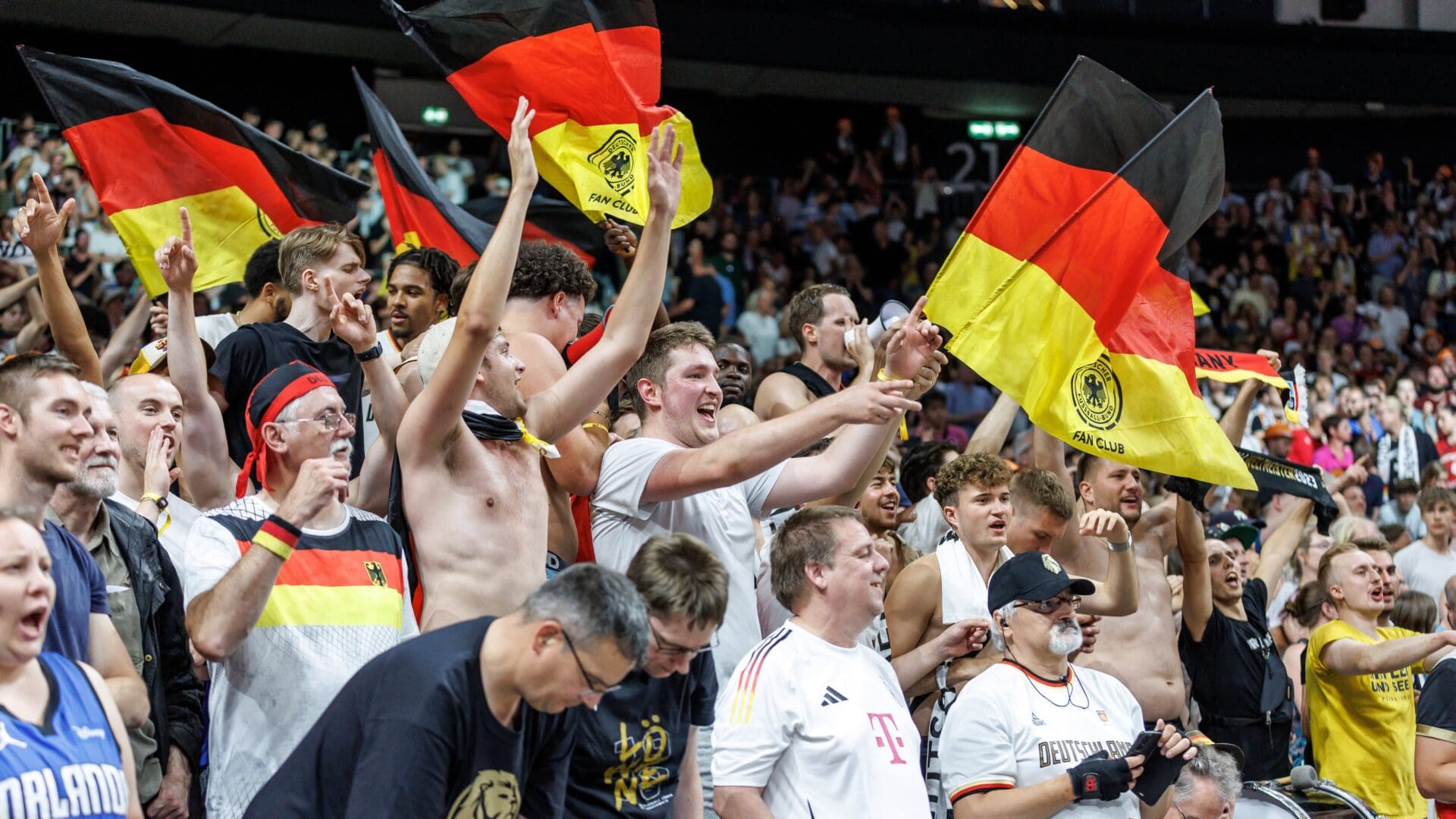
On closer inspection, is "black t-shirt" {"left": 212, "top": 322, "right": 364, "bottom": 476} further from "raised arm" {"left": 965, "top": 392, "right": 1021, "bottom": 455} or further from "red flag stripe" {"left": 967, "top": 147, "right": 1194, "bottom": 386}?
"raised arm" {"left": 965, "top": 392, "right": 1021, "bottom": 455}

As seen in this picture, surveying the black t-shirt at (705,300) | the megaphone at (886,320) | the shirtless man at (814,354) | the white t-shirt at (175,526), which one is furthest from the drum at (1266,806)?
the black t-shirt at (705,300)

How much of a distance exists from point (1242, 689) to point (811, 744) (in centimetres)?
400

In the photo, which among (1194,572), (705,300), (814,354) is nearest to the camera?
(814,354)

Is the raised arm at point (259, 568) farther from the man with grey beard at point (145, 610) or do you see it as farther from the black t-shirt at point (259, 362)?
the black t-shirt at point (259, 362)

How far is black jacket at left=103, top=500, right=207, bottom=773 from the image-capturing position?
14.3ft

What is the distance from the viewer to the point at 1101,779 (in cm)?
478

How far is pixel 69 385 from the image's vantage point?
3.95 meters

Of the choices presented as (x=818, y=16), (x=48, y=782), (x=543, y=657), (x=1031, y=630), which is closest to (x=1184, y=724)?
(x=1031, y=630)

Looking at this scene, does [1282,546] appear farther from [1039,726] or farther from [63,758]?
[63,758]

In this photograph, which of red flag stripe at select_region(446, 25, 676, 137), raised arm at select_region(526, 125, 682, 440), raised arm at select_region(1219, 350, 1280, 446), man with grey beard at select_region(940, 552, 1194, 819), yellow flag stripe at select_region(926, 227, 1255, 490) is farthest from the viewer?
raised arm at select_region(1219, 350, 1280, 446)

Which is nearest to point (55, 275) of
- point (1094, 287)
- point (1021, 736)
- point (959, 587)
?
point (959, 587)

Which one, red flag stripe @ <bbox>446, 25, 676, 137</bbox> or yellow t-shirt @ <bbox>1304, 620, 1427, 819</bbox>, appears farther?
yellow t-shirt @ <bbox>1304, 620, 1427, 819</bbox>

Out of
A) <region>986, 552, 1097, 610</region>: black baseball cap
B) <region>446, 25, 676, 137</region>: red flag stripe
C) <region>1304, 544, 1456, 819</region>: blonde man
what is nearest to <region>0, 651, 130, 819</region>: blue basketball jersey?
<region>986, 552, 1097, 610</region>: black baseball cap

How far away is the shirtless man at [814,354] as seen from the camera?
23.1 feet
